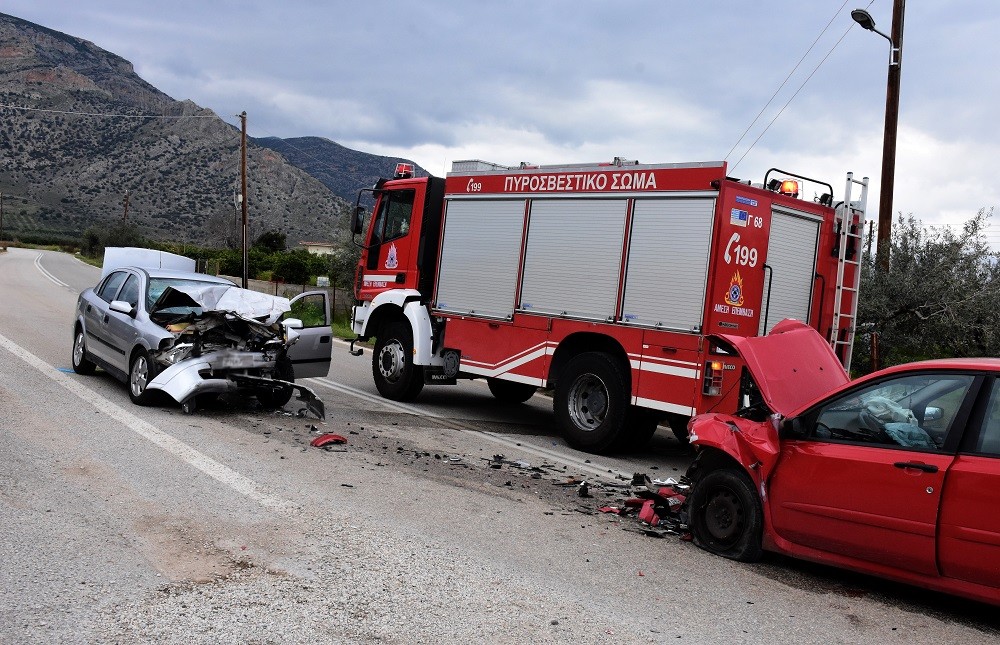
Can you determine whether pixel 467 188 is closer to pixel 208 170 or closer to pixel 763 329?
pixel 763 329

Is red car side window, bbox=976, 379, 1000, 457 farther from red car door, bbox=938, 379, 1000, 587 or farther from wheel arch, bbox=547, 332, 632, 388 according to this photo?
wheel arch, bbox=547, 332, 632, 388

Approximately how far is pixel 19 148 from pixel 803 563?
108426 mm

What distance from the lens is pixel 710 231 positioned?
28.2ft

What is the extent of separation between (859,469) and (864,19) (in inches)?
440

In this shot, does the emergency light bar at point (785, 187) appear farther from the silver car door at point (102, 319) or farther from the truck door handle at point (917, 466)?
the silver car door at point (102, 319)

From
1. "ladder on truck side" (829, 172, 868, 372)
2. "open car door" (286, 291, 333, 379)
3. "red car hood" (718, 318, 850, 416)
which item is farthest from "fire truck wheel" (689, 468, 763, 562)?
"open car door" (286, 291, 333, 379)

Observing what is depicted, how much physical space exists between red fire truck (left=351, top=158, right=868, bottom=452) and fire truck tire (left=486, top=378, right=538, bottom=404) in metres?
1.41

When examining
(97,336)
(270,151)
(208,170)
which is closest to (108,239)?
(208,170)

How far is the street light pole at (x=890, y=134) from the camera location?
46.5 feet

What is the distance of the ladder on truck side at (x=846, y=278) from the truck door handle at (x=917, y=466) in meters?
5.01

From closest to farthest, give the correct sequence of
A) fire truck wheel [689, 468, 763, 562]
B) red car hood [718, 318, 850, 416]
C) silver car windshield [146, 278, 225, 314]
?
fire truck wheel [689, 468, 763, 562] → red car hood [718, 318, 850, 416] → silver car windshield [146, 278, 225, 314]

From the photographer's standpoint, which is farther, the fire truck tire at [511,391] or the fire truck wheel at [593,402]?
the fire truck tire at [511,391]

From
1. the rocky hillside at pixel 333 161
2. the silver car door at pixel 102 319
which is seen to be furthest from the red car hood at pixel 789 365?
the rocky hillside at pixel 333 161

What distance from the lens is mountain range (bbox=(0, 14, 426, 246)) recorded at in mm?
88938
